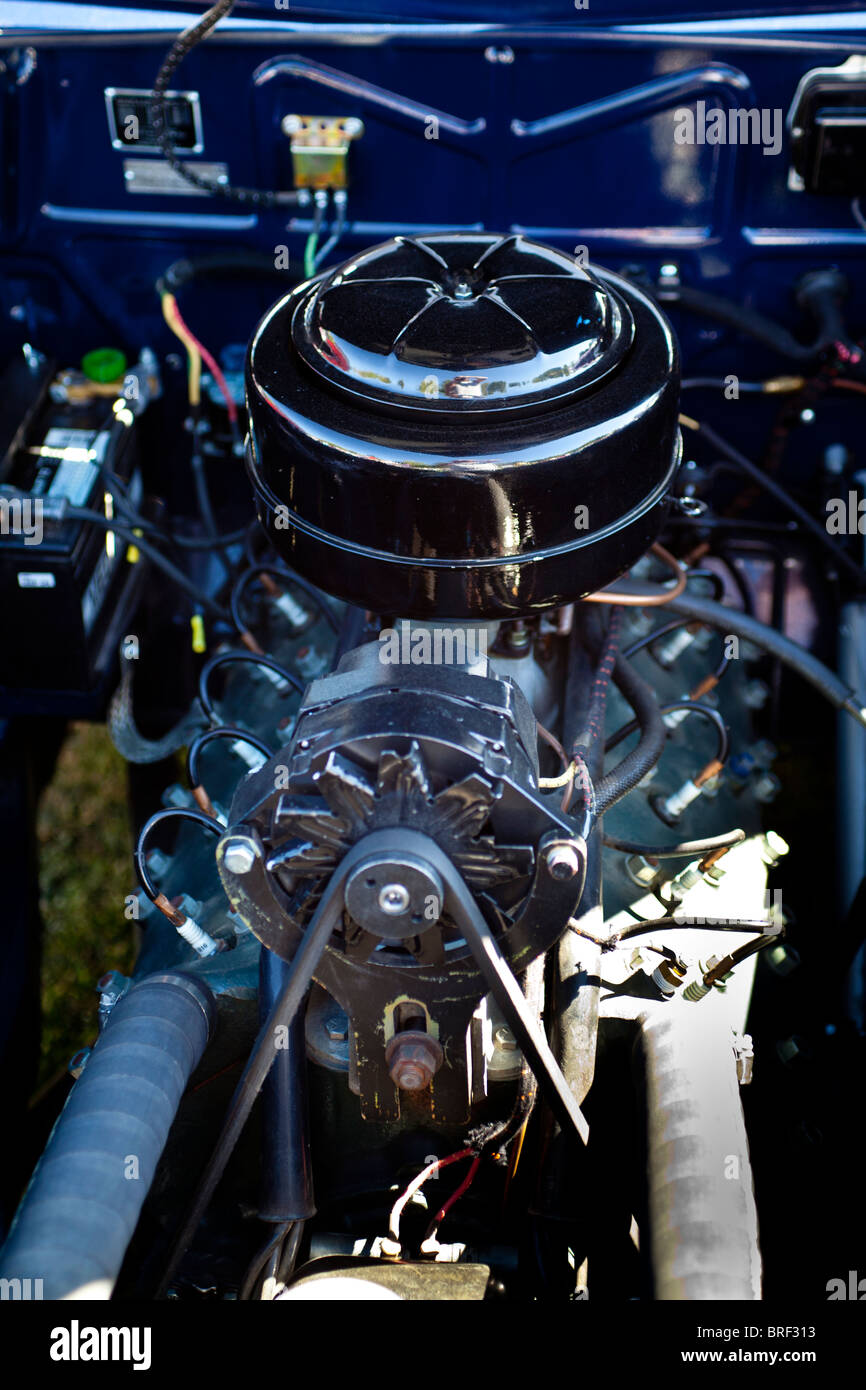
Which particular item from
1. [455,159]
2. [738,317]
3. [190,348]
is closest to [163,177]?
[190,348]

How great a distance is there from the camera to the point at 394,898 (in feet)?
3.29

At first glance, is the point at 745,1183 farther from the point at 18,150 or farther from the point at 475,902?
the point at 18,150

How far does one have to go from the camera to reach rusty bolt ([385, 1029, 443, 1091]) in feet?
3.79

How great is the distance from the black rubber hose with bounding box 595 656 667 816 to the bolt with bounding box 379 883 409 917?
1.26 ft

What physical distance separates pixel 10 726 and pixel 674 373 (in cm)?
128

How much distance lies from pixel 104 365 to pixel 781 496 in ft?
3.57

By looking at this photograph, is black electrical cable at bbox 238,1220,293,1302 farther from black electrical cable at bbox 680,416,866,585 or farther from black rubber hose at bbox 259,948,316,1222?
black electrical cable at bbox 680,416,866,585

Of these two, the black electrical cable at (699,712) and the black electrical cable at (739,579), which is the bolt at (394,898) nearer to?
the black electrical cable at (699,712)

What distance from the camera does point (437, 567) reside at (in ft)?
3.80

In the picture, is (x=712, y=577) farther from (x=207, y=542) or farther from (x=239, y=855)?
(x=239, y=855)

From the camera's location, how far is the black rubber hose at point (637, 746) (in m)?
1.36

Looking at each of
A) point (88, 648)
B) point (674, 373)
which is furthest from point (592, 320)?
point (88, 648)

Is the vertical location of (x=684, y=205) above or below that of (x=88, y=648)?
above

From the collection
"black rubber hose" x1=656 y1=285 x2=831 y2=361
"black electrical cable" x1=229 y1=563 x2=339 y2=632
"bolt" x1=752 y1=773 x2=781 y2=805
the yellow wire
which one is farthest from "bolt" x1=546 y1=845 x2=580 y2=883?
the yellow wire
